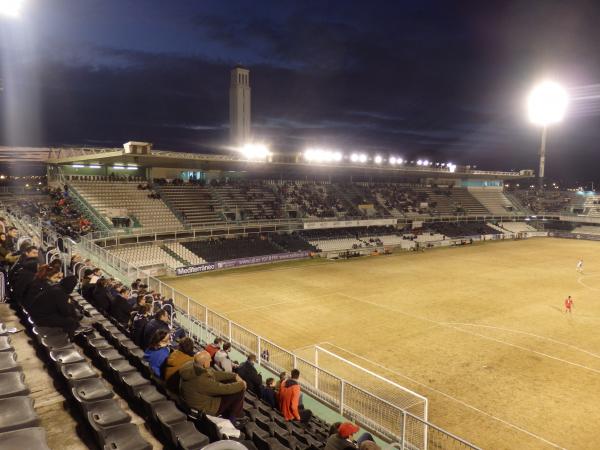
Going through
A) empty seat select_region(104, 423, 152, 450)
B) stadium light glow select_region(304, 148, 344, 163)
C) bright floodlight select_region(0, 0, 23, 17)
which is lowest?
empty seat select_region(104, 423, 152, 450)

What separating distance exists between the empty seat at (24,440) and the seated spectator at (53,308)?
3.83 meters

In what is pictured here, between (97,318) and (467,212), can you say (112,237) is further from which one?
(467,212)

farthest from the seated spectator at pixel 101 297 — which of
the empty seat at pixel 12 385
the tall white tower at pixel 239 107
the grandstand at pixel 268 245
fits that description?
the tall white tower at pixel 239 107

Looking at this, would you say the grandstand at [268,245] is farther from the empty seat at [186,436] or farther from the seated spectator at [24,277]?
the seated spectator at [24,277]

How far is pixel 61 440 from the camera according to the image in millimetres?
5336

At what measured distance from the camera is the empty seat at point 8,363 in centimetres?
601

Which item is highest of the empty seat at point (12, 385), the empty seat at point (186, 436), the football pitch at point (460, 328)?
the empty seat at point (12, 385)

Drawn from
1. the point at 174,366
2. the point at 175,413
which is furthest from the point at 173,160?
the point at 175,413

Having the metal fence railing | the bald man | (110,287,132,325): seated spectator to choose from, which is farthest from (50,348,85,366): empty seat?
the metal fence railing

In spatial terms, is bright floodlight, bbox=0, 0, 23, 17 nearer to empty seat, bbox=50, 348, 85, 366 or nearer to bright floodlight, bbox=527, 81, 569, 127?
empty seat, bbox=50, 348, 85, 366

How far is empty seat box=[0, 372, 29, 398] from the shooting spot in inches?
211

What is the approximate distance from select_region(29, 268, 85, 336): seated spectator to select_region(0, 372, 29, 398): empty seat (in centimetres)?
208

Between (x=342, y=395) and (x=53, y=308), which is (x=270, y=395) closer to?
(x=342, y=395)

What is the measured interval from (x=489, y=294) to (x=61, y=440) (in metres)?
30.6
